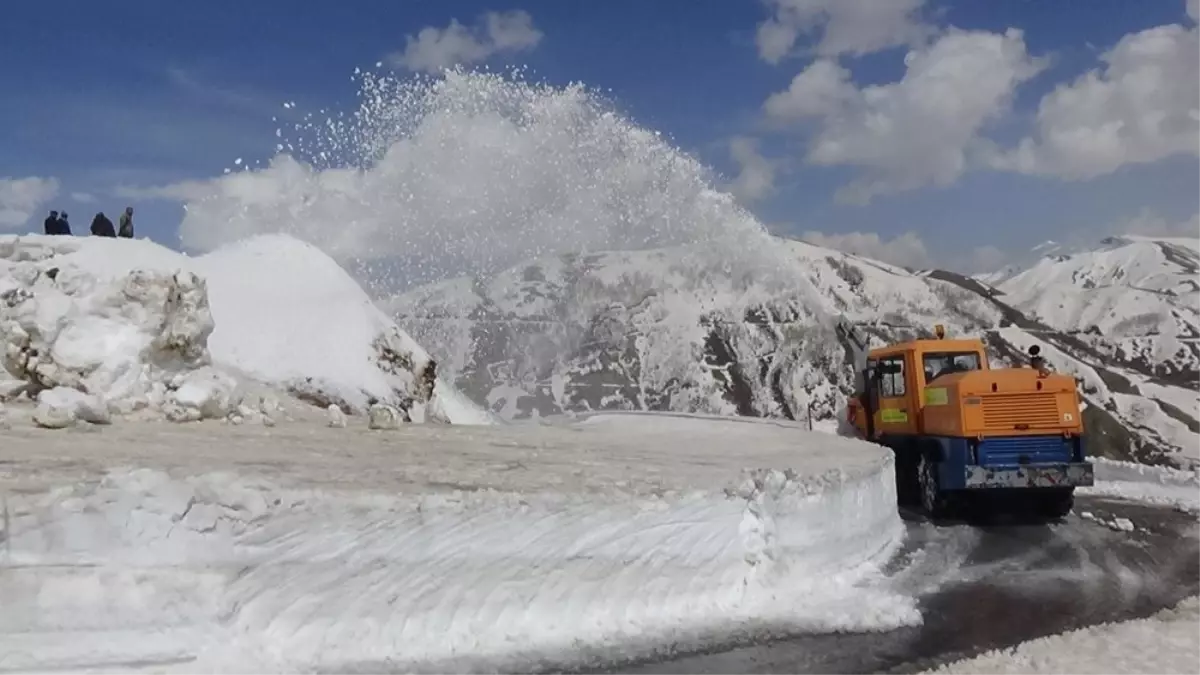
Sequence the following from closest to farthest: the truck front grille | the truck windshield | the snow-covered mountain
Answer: the truck front grille < the truck windshield < the snow-covered mountain

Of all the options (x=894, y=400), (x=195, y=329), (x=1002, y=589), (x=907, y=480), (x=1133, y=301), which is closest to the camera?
(x=1002, y=589)

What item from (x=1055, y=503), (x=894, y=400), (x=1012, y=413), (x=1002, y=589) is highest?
(x=894, y=400)

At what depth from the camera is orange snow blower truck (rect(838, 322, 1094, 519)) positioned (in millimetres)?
12672

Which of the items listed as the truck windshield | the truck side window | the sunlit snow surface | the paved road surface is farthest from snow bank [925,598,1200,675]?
the truck side window

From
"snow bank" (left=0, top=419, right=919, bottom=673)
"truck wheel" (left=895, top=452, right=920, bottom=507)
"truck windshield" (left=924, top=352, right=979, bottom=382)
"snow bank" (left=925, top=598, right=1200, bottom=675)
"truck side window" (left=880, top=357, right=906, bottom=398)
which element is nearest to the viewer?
"snow bank" (left=0, top=419, right=919, bottom=673)

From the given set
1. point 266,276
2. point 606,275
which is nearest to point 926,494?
point 266,276

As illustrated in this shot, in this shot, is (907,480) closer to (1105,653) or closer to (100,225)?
(1105,653)

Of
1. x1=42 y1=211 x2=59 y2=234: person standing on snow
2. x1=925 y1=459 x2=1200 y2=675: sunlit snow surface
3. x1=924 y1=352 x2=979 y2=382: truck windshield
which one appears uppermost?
x1=42 y1=211 x2=59 y2=234: person standing on snow

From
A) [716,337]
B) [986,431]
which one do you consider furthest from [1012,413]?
[716,337]

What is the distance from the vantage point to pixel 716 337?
40969mm

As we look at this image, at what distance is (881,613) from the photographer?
8.48m

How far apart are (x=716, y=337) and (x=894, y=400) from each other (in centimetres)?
2547

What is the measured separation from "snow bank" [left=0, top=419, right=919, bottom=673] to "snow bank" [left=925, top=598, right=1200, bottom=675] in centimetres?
135

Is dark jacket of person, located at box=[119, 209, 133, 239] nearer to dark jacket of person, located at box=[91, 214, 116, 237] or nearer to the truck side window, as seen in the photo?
dark jacket of person, located at box=[91, 214, 116, 237]
